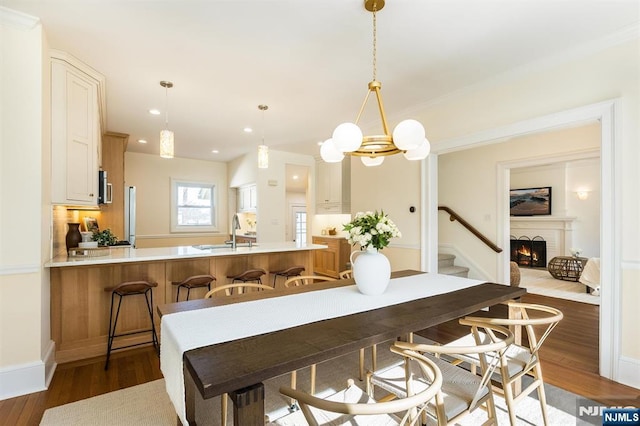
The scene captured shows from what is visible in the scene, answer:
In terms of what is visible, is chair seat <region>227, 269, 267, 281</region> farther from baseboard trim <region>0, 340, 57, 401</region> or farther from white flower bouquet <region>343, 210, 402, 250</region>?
white flower bouquet <region>343, 210, 402, 250</region>

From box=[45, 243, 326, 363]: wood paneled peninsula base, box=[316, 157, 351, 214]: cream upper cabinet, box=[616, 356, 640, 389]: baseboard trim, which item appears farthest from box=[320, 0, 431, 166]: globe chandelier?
box=[316, 157, 351, 214]: cream upper cabinet

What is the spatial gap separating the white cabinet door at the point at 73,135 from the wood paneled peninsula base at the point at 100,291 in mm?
640

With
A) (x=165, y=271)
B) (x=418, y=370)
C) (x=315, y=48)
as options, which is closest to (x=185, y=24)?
(x=315, y=48)

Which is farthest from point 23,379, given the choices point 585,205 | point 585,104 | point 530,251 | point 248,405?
point 585,205

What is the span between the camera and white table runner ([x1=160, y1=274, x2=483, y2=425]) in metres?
1.22

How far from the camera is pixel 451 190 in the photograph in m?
5.70

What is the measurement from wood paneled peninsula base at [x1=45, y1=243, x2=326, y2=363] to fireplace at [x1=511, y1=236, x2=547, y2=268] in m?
7.39

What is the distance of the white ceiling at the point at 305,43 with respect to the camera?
6.75ft

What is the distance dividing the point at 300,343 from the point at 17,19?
9.65 feet

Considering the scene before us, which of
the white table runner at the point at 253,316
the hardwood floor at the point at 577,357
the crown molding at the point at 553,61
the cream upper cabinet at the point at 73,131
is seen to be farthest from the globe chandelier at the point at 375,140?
the cream upper cabinet at the point at 73,131

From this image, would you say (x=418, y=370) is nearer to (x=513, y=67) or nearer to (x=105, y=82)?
(x=513, y=67)

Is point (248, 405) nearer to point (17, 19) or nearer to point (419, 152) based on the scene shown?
point (419, 152)

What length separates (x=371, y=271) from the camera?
6.22 feet

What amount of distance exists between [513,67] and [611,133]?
102 centimetres
